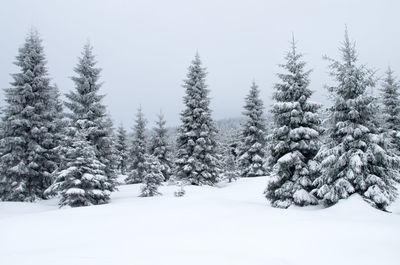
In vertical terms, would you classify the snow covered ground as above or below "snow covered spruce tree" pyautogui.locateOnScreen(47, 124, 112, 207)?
below

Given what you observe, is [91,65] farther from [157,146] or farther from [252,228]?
[252,228]

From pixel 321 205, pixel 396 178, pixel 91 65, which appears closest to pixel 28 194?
pixel 91 65

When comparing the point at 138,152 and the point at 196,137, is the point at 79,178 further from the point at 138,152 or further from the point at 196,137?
the point at 138,152

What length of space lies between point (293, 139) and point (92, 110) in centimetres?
1459

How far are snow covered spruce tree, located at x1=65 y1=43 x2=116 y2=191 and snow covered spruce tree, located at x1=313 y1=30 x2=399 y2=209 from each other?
14.5m

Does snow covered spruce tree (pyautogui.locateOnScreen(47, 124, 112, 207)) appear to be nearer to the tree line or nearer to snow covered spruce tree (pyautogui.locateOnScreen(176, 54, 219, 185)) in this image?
the tree line

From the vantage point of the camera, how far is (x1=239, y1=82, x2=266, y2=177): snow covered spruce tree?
103ft

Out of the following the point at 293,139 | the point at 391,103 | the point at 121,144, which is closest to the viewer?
the point at 293,139

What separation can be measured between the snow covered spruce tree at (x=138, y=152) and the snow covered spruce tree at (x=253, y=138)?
1148 centimetres

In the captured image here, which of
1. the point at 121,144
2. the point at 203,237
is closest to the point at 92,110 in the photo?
the point at 203,237

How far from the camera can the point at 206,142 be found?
26.2 metres

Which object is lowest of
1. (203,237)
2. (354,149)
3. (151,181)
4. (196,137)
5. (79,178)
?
(203,237)

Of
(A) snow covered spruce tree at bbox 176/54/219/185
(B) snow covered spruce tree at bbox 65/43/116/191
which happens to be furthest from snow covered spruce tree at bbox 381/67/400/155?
(B) snow covered spruce tree at bbox 65/43/116/191

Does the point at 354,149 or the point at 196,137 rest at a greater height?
the point at 196,137
